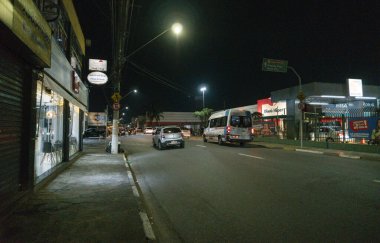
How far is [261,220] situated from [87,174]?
6.74m

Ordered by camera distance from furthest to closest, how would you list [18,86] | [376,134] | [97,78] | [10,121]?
[97,78], [376,134], [18,86], [10,121]

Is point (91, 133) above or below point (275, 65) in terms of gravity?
below

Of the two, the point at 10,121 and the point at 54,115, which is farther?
the point at 54,115

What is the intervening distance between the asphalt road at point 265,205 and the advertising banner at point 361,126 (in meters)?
10.3

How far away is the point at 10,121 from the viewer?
6109 mm

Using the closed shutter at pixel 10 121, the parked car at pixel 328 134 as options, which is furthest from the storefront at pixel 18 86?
the parked car at pixel 328 134

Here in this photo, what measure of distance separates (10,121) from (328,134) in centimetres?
2104

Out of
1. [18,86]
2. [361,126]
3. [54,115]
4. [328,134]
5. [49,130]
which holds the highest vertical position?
[18,86]

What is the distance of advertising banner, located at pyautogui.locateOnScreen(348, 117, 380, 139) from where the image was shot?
1912 centimetres

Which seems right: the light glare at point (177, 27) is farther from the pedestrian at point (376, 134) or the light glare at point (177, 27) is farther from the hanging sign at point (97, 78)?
the pedestrian at point (376, 134)

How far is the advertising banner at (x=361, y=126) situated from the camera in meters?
19.1

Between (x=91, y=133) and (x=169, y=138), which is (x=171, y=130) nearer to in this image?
(x=169, y=138)

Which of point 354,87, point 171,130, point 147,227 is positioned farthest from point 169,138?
point 354,87

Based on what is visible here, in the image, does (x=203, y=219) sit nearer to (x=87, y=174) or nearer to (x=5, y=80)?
(x=5, y=80)
